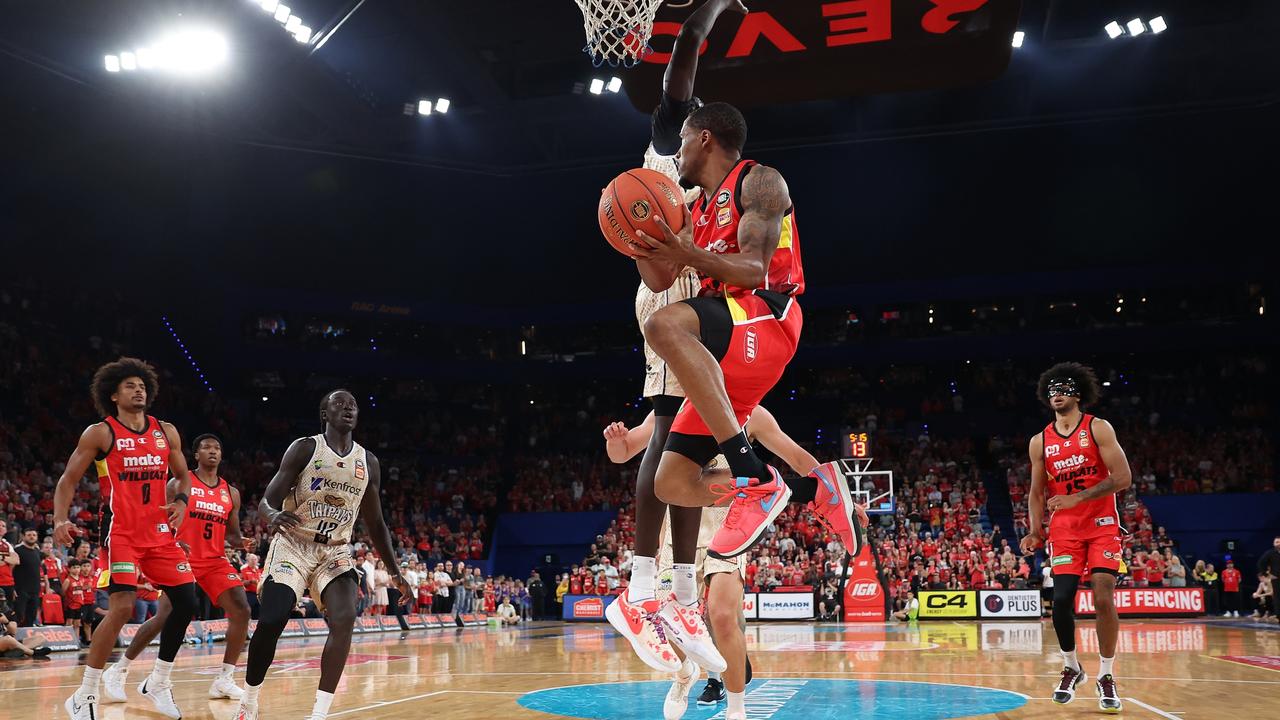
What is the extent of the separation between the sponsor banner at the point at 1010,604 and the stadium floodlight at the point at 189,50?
68.5ft

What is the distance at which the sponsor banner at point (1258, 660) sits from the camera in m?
10.6

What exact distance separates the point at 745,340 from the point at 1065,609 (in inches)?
175

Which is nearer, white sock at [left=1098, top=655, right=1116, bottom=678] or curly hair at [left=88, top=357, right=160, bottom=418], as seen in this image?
white sock at [left=1098, top=655, right=1116, bottom=678]

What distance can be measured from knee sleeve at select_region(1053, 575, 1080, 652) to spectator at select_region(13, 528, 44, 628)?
1388cm

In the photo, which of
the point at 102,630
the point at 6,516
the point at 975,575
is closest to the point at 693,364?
the point at 102,630

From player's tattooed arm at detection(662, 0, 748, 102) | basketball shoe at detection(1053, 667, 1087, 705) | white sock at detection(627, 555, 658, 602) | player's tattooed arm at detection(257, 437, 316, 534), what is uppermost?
player's tattooed arm at detection(662, 0, 748, 102)

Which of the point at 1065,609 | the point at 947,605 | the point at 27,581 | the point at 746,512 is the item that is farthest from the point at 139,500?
the point at 947,605

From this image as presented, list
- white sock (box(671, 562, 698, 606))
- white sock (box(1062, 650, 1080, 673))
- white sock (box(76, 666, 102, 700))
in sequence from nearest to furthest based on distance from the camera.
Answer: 1. white sock (box(671, 562, 698, 606))
2. white sock (box(76, 666, 102, 700))
3. white sock (box(1062, 650, 1080, 673))

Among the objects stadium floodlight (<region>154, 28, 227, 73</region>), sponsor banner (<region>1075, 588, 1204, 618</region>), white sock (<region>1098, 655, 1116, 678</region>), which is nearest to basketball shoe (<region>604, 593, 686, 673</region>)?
white sock (<region>1098, 655, 1116, 678</region>)

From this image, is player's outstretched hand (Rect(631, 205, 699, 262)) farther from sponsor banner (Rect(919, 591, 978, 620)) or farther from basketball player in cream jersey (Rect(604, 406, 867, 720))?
sponsor banner (Rect(919, 591, 978, 620))

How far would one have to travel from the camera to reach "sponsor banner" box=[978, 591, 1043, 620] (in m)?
23.3

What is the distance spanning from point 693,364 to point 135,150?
29.9 meters

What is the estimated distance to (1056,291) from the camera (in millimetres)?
34969

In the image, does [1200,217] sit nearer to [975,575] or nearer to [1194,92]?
[1194,92]
